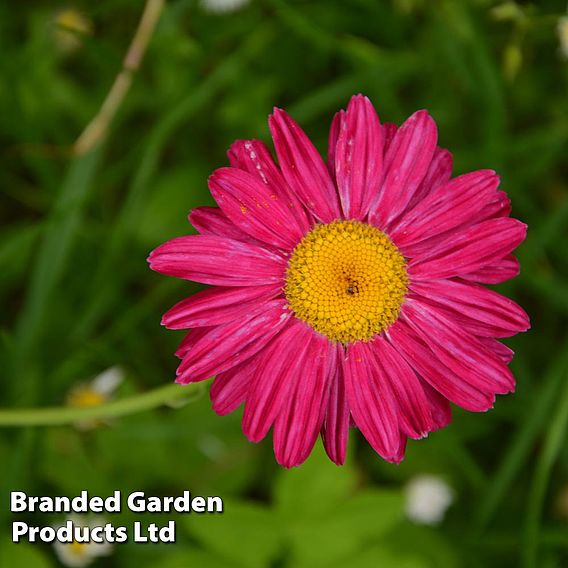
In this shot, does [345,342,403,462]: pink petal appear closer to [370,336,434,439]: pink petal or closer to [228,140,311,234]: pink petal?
[370,336,434,439]: pink petal

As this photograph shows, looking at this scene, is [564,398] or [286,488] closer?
[564,398]

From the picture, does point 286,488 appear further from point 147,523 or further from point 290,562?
point 147,523

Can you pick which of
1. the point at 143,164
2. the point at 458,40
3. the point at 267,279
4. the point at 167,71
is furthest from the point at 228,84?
the point at 267,279

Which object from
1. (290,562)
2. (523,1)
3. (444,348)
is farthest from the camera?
(523,1)

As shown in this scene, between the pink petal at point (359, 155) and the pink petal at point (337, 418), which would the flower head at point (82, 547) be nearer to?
the pink petal at point (337, 418)

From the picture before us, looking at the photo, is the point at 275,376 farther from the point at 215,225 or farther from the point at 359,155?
the point at 359,155

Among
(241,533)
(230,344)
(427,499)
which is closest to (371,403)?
(230,344)
